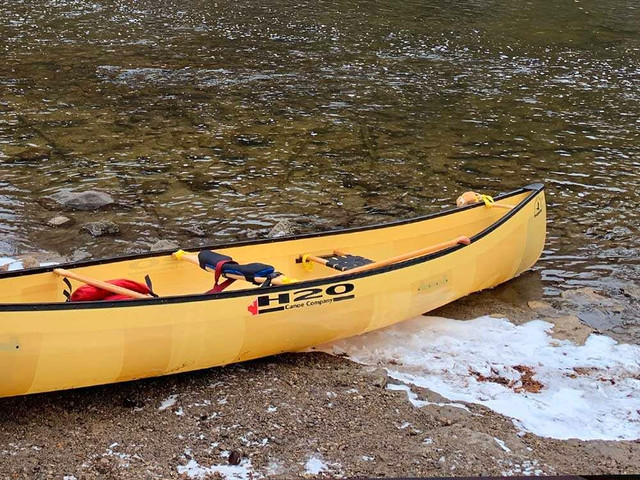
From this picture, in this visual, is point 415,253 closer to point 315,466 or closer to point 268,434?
point 268,434

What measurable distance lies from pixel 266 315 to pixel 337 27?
19.5m

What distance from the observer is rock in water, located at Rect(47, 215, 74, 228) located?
1145 centimetres

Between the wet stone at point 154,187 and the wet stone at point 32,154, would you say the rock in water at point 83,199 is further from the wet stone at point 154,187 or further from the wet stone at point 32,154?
the wet stone at point 32,154

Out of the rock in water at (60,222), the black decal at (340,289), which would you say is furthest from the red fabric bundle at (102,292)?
the rock in water at (60,222)

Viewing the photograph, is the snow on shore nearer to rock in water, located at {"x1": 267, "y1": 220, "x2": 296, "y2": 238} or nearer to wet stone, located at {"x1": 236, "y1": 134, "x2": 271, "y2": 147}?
rock in water, located at {"x1": 267, "y1": 220, "x2": 296, "y2": 238}

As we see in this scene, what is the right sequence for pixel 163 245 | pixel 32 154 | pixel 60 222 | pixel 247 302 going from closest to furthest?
pixel 247 302 → pixel 163 245 → pixel 60 222 → pixel 32 154

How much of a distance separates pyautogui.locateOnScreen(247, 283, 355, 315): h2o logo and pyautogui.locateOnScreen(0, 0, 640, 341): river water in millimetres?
3332

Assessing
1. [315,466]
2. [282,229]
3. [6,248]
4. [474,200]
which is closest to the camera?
[315,466]

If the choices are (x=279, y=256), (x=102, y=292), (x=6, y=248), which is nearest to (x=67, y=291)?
(x=102, y=292)

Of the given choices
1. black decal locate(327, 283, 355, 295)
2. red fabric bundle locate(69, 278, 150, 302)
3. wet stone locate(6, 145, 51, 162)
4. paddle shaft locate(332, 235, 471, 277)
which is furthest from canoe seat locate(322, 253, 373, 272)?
wet stone locate(6, 145, 51, 162)

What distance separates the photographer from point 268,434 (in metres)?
6.56

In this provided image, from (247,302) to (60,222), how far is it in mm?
5065

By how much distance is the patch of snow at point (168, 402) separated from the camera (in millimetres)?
7016

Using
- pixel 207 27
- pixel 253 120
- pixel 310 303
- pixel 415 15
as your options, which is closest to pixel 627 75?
pixel 415 15
